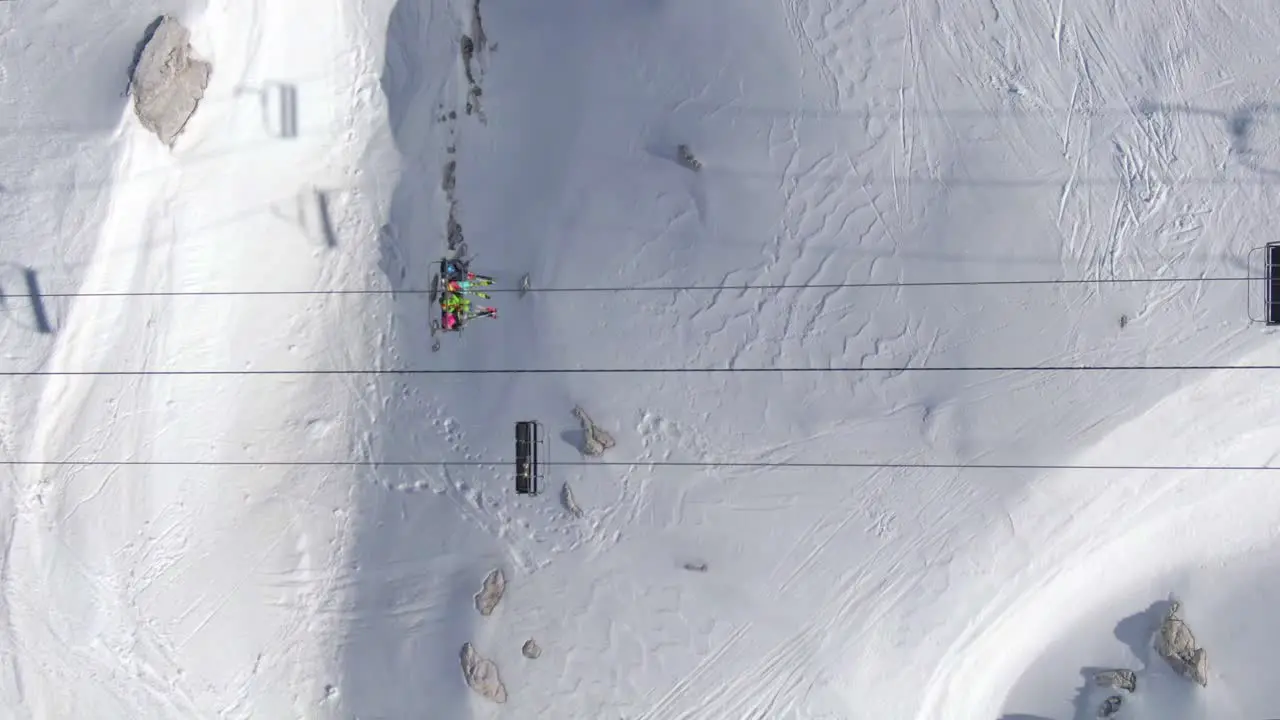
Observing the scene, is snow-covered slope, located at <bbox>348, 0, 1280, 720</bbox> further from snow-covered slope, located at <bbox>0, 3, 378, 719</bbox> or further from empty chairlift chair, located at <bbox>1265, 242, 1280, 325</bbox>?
snow-covered slope, located at <bbox>0, 3, 378, 719</bbox>

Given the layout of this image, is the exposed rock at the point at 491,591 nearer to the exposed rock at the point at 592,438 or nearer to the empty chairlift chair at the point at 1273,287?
the exposed rock at the point at 592,438

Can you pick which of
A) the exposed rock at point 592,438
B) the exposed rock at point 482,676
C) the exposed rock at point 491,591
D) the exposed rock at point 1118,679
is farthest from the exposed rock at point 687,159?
the exposed rock at point 1118,679

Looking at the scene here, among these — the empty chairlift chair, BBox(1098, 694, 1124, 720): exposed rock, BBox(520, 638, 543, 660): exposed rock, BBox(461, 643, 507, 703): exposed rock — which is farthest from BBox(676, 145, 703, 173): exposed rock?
BBox(1098, 694, 1124, 720): exposed rock

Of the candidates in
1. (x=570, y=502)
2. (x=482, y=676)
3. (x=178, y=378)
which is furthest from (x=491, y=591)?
(x=178, y=378)

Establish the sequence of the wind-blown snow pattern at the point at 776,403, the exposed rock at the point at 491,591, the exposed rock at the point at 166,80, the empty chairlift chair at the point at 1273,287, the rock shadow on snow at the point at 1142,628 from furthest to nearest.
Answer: the exposed rock at the point at 491,591 < the rock shadow on snow at the point at 1142,628 < the wind-blown snow pattern at the point at 776,403 < the empty chairlift chair at the point at 1273,287 < the exposed rock at the point at 166,80

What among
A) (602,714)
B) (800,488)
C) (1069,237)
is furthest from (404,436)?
(1069,237)

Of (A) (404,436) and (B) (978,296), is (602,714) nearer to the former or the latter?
(A) (404,436)
